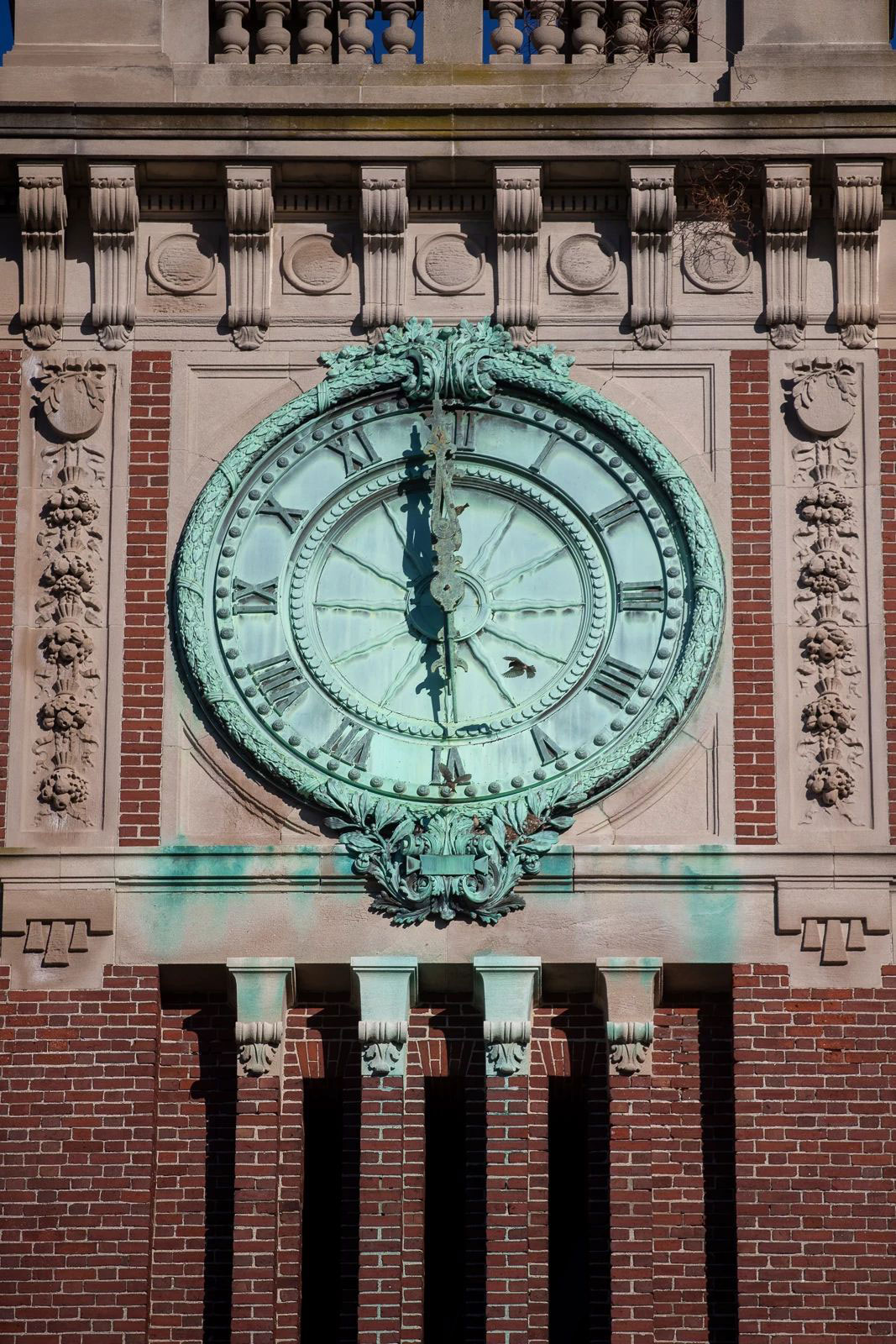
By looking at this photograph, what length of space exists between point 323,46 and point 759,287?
3.04 meters

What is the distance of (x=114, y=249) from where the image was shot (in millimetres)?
21188

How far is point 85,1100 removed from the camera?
19.4 meters

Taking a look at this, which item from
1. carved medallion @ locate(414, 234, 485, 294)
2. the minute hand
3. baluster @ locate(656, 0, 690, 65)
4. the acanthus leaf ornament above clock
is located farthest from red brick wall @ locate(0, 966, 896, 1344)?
baluster @ locate(656, 0, 690, 65)

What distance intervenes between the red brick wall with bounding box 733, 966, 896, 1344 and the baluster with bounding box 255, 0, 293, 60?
6.30 metres

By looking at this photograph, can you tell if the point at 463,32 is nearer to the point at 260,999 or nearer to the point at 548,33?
the point at 548,33

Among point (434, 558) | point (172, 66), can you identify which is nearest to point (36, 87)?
point (172, 66)

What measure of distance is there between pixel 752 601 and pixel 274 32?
15.1 feet

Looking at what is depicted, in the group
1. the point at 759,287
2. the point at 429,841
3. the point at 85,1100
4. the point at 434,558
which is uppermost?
the point at 759,287

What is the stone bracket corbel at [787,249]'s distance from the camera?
2092cm

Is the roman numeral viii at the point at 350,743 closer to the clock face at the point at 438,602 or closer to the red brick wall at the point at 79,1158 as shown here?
the clock face at the point at 438,602

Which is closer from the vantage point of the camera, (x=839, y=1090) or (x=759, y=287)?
(x=839, y=1090)

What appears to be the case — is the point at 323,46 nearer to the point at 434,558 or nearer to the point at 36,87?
the point at 36,87

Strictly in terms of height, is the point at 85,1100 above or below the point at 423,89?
below

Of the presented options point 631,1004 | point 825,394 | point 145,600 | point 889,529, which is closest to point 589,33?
point 825,394
